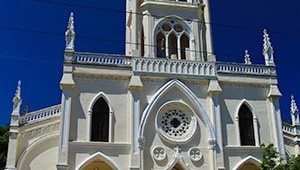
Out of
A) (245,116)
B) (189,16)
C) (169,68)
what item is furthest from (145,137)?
(189,16)

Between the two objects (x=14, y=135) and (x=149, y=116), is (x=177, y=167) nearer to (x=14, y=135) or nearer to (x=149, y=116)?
(x=149, y=116)

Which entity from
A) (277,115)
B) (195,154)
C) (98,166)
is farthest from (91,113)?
(277,115)

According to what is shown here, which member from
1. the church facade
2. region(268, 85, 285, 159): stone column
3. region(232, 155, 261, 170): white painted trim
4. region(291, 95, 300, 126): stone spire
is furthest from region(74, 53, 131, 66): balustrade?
region(291, 95, 300, 126): stone spire

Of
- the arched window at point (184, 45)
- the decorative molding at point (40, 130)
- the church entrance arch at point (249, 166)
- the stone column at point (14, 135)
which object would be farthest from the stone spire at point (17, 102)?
the church entrance arch at point (249, 166)

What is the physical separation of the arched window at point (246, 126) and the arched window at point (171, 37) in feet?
17.4

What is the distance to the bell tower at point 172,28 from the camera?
1051 inches

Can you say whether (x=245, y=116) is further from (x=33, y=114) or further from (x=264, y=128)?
(x=33, y=114)

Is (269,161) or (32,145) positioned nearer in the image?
(269,161)

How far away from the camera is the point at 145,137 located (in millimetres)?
23031

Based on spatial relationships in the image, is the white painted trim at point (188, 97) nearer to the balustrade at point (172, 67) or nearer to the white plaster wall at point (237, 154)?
the balustrade at point (172, 67)

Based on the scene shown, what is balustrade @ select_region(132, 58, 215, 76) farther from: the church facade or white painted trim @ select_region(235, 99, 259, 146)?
white painted trim @ select_region(235, 99, 259, 146)

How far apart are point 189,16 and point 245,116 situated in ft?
25.4

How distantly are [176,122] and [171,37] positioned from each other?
21.0 feet

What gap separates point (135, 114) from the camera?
2319 cm
